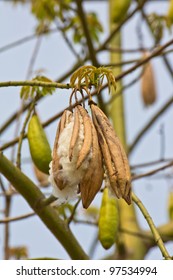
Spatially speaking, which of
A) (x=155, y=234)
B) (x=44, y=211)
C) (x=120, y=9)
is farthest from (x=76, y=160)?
(x=120, y=9)

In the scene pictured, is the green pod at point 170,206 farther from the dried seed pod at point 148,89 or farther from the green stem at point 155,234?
the green stem at point 155,234

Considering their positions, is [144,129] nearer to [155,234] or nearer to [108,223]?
[108,223]

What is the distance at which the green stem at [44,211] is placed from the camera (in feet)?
4.46

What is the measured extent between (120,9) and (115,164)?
1347 millimetres

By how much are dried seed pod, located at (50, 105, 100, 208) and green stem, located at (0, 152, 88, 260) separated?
11.9 inches

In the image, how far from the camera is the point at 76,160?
3.34 ft

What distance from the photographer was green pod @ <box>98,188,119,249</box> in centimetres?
130

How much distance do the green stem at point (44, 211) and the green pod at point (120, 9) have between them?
1.02 metres

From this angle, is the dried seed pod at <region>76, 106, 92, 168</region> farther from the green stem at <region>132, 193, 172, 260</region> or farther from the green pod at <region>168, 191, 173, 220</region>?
the green pod at <region>168, 191, 173, 220</region>

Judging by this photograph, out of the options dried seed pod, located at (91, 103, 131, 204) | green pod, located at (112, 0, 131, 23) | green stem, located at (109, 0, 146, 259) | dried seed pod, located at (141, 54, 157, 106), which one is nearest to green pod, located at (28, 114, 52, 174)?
dried seed pod, located at (91, 103, 131, 204)

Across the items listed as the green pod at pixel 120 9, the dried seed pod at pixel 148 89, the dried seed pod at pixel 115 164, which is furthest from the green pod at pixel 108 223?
the dried seed pod at pixel 148 89
